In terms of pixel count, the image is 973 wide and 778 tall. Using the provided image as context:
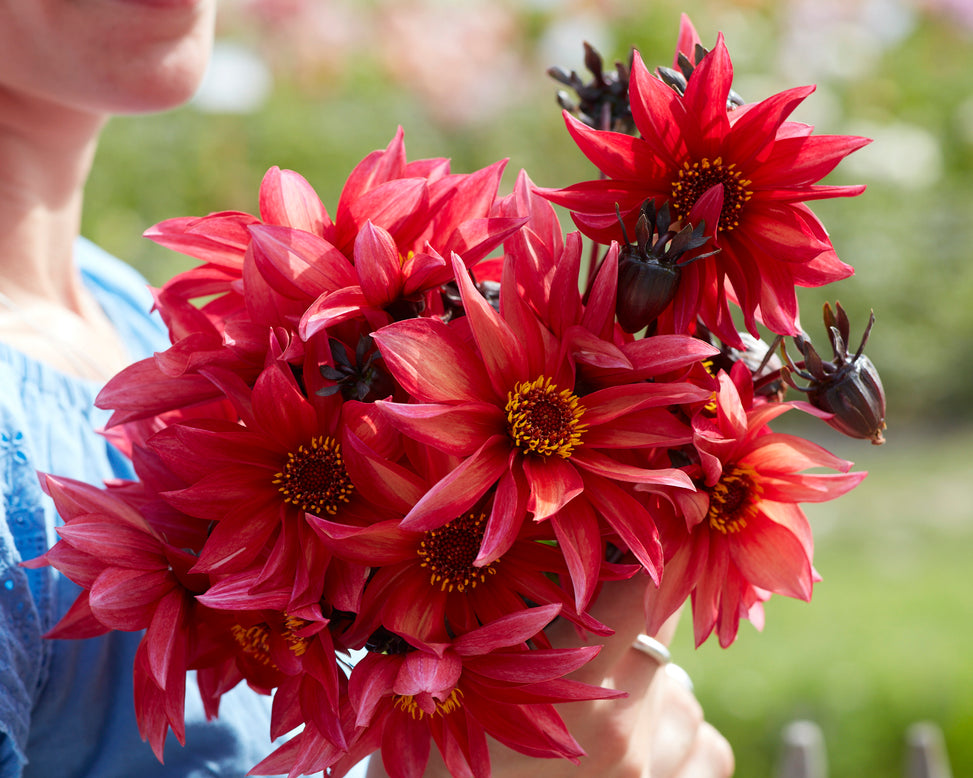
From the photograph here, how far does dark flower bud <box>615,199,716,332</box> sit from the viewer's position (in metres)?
0.49

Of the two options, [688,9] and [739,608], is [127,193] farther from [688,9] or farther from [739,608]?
[739,608]

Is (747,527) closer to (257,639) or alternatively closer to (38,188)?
(257,639)

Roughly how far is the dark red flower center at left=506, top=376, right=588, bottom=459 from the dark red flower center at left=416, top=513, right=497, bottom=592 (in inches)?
2.0

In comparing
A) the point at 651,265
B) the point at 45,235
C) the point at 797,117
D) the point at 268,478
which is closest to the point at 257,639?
the point at 268,478

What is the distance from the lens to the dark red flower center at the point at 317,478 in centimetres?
52

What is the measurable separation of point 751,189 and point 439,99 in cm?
430

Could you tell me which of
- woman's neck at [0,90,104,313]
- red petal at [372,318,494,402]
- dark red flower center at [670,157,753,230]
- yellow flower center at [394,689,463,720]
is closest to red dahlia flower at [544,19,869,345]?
dark red flower center at [670,157,753,230]

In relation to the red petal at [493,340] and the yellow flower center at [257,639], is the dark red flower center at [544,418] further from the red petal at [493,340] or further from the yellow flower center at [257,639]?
the yellow flower center at [257,639]

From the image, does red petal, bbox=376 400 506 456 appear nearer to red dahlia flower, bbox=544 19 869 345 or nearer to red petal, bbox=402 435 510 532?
red petal, bbox=402 435 510 532

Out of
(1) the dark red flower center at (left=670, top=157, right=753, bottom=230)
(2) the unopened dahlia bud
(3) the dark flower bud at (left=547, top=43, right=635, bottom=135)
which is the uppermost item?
(3) the dark flower bud at (left=547, top=43, right=635, bottom=135)

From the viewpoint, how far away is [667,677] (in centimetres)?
76

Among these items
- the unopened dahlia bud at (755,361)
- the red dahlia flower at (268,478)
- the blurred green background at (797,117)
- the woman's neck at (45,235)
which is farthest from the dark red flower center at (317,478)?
the blurred green background at (797,117)

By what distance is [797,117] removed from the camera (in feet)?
13.5

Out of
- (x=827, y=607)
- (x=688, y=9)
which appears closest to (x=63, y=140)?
(x=827, y=607)
